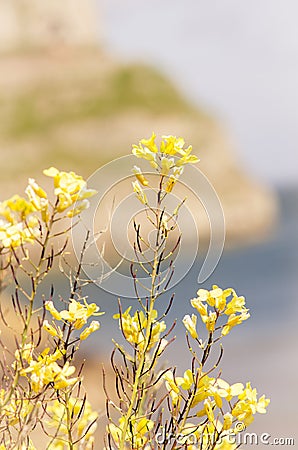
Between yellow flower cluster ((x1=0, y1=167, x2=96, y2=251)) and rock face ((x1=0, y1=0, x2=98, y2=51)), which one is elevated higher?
rock face ((x1=0, y1=0, x2=98, y2=51))

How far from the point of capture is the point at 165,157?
1312mm

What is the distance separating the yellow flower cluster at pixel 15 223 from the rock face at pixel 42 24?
58.7 metres

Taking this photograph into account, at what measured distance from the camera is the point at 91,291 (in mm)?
25062

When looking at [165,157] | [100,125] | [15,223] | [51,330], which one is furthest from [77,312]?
[100,125]

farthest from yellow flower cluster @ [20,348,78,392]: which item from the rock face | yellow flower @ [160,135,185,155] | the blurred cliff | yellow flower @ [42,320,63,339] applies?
the rock face

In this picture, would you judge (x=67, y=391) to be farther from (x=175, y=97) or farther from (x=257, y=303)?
(x=175, y=97)

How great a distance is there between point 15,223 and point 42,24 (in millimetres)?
64978

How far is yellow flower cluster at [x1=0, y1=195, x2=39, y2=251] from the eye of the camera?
3.67 feet

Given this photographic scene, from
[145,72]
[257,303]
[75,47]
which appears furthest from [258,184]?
[257,303]

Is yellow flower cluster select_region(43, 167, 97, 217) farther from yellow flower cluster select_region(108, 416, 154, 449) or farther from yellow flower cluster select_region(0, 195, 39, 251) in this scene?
yellow flower cluster select_region(108, 416, 154, 449)

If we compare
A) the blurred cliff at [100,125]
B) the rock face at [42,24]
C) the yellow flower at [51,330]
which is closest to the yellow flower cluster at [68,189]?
the yellow flower at [51,330]

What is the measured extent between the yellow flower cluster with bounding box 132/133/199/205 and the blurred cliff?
3517cm

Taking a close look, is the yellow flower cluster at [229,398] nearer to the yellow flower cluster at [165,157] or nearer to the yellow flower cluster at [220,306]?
the yellow flower cluster at [220,306]

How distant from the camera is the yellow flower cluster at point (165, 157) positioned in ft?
4.19
